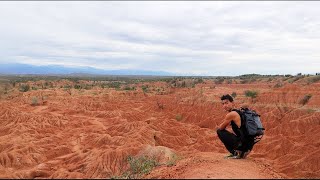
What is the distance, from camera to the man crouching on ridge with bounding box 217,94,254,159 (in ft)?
25.9

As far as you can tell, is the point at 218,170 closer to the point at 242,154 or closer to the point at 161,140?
the point at 242,154

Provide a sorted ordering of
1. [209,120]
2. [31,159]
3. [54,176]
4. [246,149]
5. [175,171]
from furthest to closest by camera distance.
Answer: [209,120], [31,159], [54,176], [246,149], [175,171]

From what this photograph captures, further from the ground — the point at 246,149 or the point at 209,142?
the point at 246,149

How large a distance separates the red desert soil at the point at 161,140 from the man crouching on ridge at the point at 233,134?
29 centimetres

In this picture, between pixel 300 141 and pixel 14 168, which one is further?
pixel 300 141

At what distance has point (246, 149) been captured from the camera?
822 cm

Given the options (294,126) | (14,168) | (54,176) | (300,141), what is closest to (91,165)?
(54,176)

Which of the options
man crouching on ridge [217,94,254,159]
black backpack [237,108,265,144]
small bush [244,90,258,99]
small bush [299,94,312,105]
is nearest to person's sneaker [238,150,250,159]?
man crouching on ridge [217,94,254,159]

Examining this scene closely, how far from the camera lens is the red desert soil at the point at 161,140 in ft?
29.9

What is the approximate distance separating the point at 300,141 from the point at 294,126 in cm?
259

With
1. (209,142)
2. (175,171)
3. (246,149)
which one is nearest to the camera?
(175,171)

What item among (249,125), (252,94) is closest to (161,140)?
(249,125)

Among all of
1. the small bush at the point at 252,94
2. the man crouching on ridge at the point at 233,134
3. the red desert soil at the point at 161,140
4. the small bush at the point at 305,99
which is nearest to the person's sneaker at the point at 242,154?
the man crouching on ridge at the point at 233,134

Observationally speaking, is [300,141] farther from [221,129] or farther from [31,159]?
[31,159]
